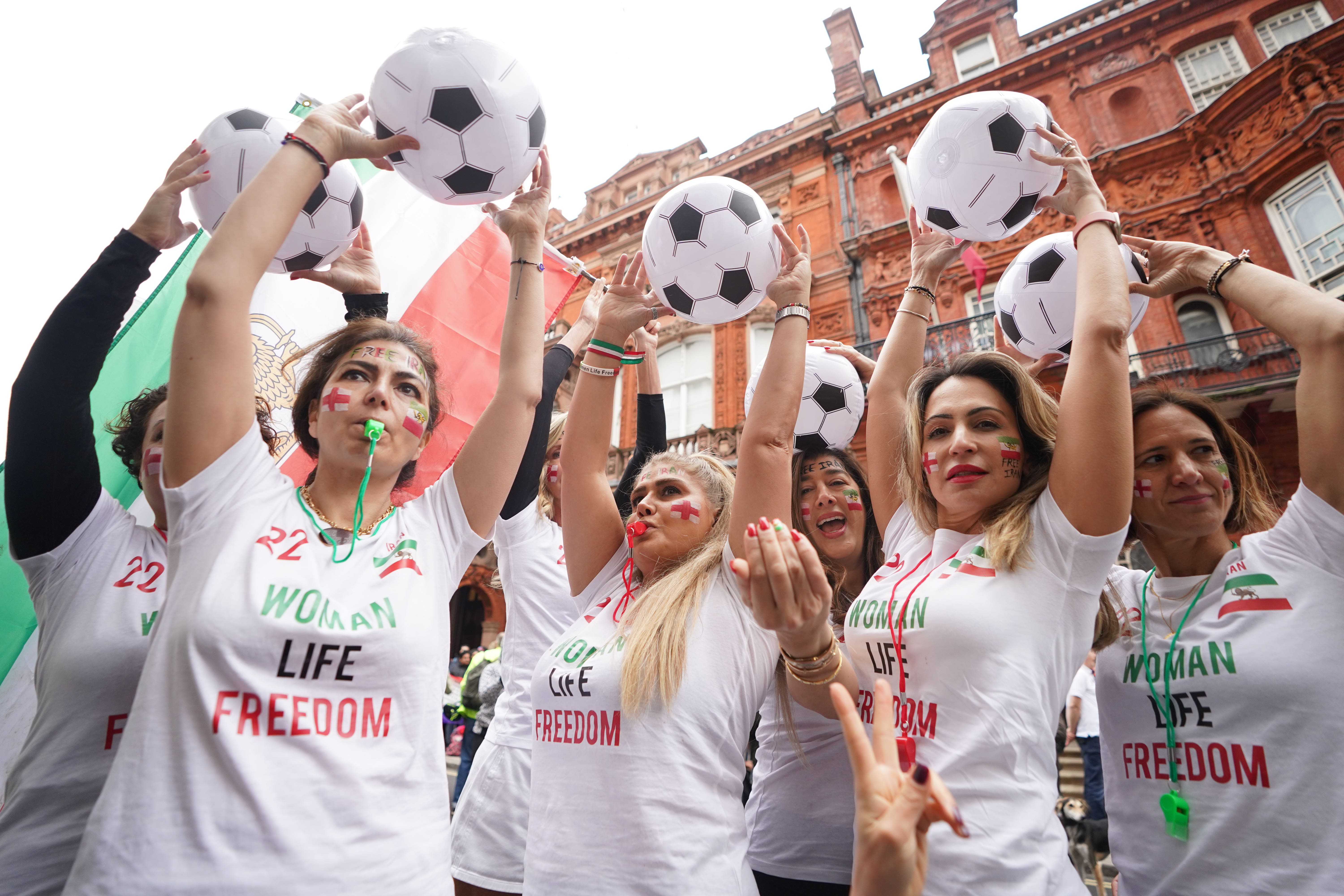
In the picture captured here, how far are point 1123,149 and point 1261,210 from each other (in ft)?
7.36

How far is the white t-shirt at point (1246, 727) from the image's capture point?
155 centimetres

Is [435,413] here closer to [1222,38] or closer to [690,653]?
[690,653]

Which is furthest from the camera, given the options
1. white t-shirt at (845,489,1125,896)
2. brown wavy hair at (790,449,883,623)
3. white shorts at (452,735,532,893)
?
brown wavy hair at (790,449,883,623)

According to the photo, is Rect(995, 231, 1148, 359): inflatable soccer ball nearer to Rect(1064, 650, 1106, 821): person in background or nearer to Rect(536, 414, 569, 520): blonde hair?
Rect(536, 414, 569, 520): blonde hair

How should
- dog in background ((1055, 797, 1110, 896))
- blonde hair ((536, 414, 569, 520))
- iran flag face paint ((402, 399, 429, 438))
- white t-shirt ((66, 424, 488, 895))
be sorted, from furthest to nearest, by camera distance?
dog in background ((1055, 797, 1110, 896)), blonde hair ((536, 414, 569, 520)), iran flag face paint ((402, 399, 429, 438)), white t-shirt ((66, 424, 488, 895))

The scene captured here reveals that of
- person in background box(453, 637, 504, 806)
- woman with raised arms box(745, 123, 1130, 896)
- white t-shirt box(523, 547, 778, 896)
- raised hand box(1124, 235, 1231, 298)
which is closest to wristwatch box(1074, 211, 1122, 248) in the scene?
woman with raised arms box(745, 123, 1130, 896)

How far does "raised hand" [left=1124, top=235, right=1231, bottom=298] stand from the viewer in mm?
2252

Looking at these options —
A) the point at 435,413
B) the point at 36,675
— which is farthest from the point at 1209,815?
the point at 36,675

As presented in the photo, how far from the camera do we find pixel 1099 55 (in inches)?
476

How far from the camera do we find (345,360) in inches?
77.4

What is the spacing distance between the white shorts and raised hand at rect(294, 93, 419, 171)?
2065 millimetres

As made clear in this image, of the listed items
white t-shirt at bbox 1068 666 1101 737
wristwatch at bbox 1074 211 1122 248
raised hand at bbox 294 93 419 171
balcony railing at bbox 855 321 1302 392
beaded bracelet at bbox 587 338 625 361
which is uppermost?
balcony railing at bbox 855 321 1302 392

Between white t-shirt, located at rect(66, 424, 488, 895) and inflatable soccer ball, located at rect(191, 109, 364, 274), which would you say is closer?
white t-shirt, located at rect(66, 424, 488, 895)

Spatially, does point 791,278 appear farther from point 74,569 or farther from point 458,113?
point 74,569
